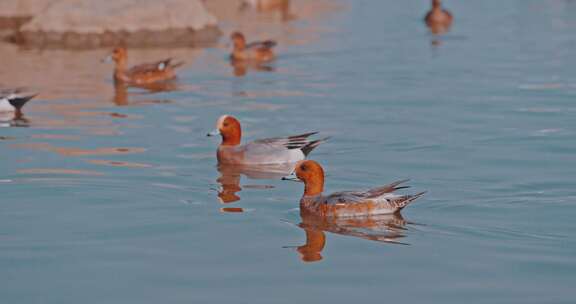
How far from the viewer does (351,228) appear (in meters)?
9.52

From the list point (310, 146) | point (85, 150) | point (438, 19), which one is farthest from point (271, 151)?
point (438, 19)

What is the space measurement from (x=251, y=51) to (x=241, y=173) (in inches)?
365

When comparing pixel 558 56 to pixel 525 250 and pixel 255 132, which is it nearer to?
pixel 255 132

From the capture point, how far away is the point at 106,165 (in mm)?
12188

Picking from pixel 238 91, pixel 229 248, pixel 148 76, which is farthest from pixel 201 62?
pixel 229 248

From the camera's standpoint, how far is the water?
800cm

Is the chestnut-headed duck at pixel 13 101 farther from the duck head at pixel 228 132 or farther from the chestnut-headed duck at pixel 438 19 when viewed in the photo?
the chestnut-headed duck at pixel 438 19

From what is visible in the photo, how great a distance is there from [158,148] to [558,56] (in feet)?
32.9

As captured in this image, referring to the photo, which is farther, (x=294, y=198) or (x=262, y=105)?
(x=262, y=105)

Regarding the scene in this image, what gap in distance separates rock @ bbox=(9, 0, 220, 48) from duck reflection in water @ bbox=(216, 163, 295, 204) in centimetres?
1241

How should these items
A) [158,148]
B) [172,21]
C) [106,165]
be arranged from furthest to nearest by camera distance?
1. [172,21]
2. [158,148]
3. [106,165]

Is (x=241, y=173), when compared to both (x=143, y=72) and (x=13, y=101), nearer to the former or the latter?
(x=13, y=101)

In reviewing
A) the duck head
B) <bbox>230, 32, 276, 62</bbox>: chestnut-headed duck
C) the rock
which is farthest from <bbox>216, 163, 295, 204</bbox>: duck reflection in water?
the rock

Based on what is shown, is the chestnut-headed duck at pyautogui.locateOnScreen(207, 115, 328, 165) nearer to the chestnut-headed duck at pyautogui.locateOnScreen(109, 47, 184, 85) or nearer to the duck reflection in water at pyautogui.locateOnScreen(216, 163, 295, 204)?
the duck reflection in water at pyautogui.locateOnScreen(216, 163, 295, 204)
